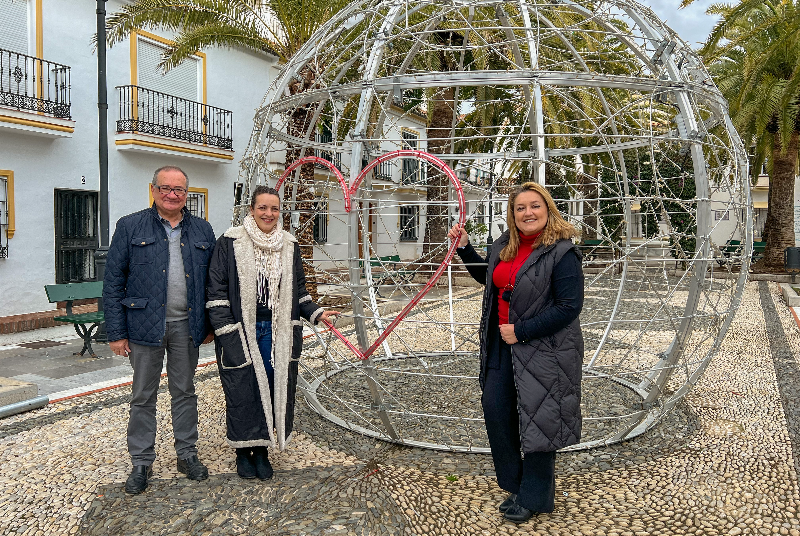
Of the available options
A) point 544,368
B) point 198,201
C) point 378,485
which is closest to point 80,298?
point 378,485

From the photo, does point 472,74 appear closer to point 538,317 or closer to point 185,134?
point 538,317

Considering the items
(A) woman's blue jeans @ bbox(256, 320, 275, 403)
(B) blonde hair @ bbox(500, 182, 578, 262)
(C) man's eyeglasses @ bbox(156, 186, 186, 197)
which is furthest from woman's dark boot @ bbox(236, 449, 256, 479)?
(B) blonde hair @ bbox(500, 182, 578, 262)

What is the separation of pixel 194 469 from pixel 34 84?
8.92 meters

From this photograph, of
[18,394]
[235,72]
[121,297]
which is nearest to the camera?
[121,297]

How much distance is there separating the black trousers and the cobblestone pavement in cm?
14

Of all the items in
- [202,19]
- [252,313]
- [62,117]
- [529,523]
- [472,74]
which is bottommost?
[529,523]

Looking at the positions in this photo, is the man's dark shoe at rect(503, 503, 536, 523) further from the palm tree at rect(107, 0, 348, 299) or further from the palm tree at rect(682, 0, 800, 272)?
the palm tree at rect(682, 0, 800, 272)

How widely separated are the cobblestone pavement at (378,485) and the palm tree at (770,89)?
11.0 metres

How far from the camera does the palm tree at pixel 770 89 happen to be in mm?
13281

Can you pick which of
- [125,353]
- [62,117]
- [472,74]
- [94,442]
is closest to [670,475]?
[472,74]

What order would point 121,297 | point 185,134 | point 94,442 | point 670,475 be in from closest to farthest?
point 121,297
point 670,475
point 94,442
point 185,134

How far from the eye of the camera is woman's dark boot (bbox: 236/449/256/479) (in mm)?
3406

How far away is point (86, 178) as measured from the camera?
10.7 meters

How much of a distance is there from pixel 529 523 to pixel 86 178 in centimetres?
1025
